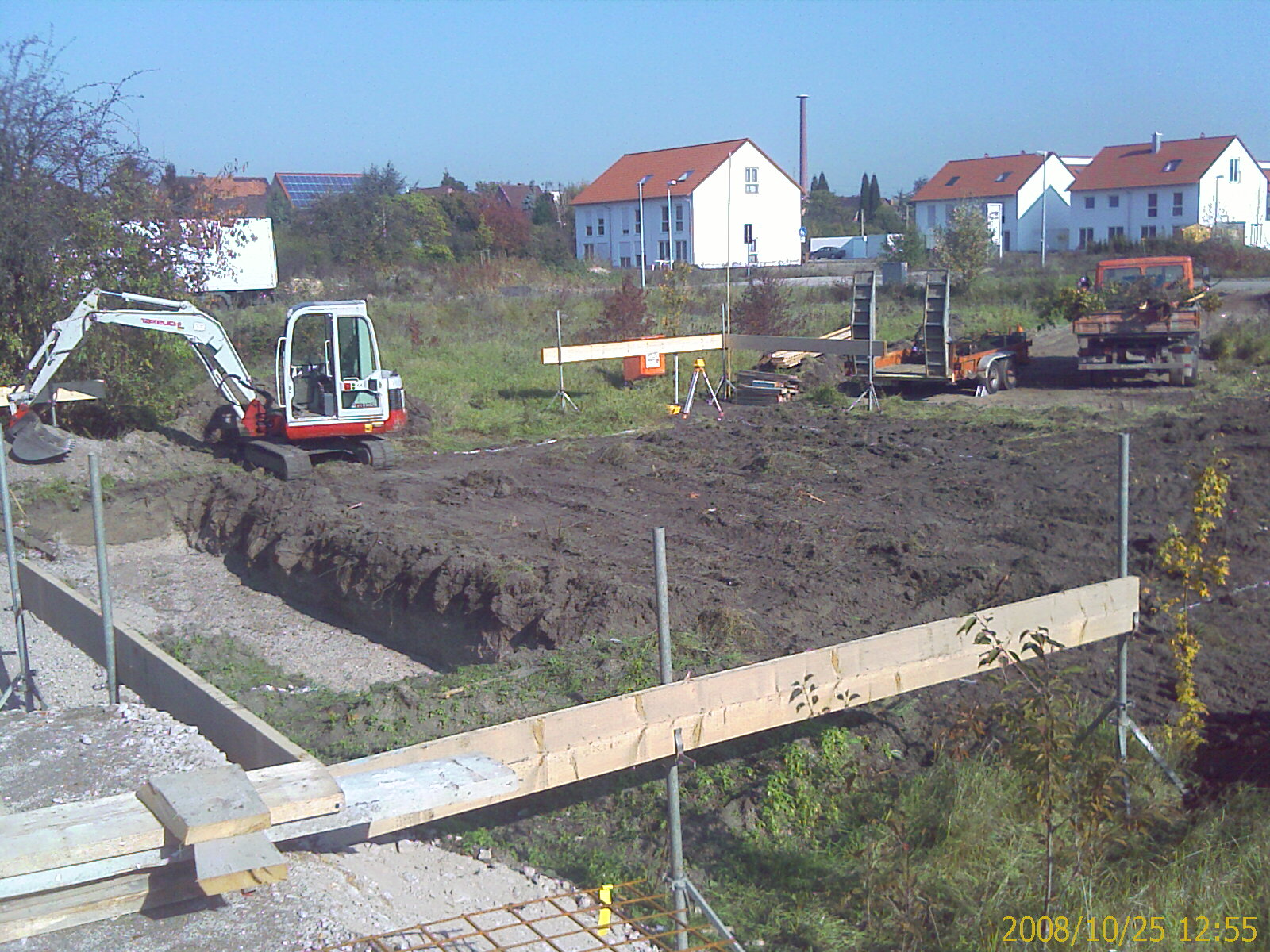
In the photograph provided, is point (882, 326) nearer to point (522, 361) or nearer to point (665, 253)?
point (522, 361)

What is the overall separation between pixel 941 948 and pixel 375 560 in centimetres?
709

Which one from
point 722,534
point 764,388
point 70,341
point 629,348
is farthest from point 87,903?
point 764,388

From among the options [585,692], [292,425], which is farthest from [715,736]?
[292,425]

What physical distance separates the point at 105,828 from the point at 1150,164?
2608 inches

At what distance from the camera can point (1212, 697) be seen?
730cm

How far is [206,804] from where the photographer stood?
10.7 feet

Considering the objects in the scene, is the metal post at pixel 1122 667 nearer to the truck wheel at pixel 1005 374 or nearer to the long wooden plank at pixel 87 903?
the long wooden plank at pixel 87 903

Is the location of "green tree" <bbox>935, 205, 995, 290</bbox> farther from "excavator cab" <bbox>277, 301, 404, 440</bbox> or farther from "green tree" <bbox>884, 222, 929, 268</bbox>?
"excavator cab" <bbox>277, 301, 404, 440</bbox>

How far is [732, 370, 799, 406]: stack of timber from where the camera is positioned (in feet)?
67.9

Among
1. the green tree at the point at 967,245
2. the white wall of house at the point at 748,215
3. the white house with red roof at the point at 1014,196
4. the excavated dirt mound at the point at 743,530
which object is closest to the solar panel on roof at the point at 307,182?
Answer: the white wall of house at the point at 748,215

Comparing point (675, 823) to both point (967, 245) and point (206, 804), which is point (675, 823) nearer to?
point (206, 804)

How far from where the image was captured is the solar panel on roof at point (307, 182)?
64125mm

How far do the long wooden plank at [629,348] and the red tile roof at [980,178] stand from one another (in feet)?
158

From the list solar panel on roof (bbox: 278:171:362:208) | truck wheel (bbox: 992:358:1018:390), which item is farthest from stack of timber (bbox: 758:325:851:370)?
solar panel on roof (bbox: 278:171:362:208)
